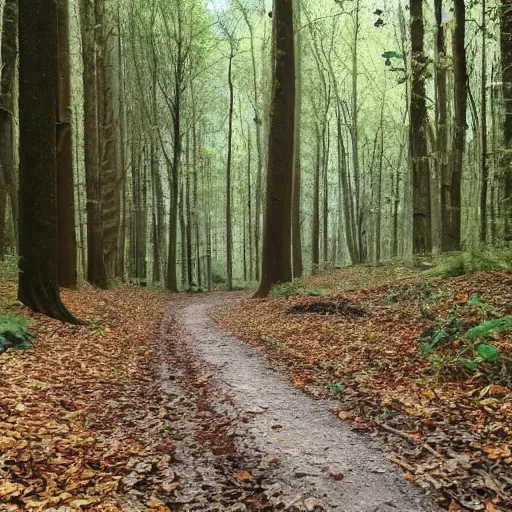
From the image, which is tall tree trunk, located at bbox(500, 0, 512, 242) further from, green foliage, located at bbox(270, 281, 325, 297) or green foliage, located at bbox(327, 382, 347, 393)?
green foliage, located at bbox(327, 382, 347, 393)

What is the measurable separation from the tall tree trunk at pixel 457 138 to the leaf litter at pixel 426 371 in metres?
4.90

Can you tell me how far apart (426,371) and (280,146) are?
8639 mm

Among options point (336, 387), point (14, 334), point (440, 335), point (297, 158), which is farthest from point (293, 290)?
point (297, 158)

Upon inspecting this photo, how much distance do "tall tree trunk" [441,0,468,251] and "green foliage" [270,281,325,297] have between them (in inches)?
201

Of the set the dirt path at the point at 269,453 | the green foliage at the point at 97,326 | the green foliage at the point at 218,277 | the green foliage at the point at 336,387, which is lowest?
the green foliage at the point at 218,277

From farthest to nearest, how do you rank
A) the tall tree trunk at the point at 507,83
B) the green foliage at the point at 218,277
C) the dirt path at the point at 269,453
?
1. the green foliage at the point at 218,277
2. the tall tree trunk at the point at 507,83
3. the dirt path at the point at 269,453

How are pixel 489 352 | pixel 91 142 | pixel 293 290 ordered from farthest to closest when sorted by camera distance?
1. pixel 91 142
2. pixel 293 290
3. pixel 489 352

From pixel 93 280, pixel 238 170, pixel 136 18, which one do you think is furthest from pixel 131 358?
pixel 238 170

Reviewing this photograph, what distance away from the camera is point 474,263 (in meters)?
9.34

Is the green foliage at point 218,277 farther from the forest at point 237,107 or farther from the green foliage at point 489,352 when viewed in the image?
the green foliage at point 489,352

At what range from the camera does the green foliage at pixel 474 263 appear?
29.4 ft

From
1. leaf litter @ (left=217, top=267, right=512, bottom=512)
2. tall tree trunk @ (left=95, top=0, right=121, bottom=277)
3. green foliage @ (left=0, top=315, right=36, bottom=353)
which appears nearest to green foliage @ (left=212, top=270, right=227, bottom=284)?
tall tree trunk @ (left=95, top=0, right=121, bottom=277)

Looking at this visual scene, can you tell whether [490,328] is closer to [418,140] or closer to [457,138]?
[457,138]

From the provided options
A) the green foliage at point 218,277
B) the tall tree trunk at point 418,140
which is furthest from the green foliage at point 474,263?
the green foliage at point 218,277
